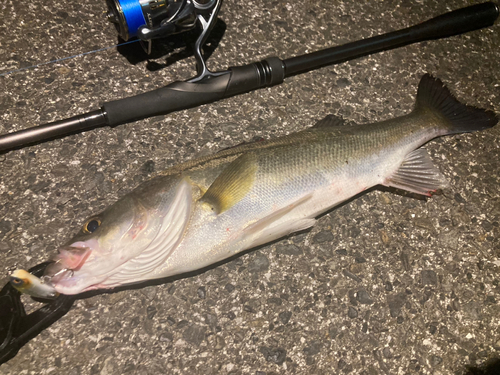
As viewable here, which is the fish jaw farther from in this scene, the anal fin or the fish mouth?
the anal fin

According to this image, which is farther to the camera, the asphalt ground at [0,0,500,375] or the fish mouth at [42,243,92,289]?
the asphalt ground at [0,0,500,375]

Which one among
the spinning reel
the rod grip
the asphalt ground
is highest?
the spinning reel

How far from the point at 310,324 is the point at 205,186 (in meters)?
1.00

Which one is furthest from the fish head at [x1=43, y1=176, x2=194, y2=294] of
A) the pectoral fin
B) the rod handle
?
the rod handle

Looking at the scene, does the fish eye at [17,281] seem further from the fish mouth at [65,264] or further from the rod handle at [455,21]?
the rod handle at [455,21]

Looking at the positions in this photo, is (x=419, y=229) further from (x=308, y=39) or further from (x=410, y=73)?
(x=308, y=39)

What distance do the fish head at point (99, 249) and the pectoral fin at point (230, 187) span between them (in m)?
0.35

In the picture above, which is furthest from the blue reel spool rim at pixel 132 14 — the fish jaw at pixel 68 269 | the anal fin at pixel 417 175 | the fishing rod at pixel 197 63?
the anal fin at pixel 417 175

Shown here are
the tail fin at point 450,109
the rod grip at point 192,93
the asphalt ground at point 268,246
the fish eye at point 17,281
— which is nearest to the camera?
the fish eye at point 17,281

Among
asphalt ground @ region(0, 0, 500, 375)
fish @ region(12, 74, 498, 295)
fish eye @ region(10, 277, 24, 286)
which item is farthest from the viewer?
asphalt ground @ region(0, 0, 500, 375)

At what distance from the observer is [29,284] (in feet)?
5.30

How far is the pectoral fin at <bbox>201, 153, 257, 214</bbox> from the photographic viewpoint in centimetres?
188

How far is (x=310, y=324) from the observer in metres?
2.11

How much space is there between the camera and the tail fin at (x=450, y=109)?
248cm
